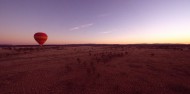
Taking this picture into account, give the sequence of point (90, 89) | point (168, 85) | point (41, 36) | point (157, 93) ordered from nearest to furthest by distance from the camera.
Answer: point (157, 93) → point (90, 89) → point (168, 85) → point (41, 36)

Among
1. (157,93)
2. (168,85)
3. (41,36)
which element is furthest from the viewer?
(41,36)

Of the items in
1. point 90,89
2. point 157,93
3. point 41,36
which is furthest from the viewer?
point 41,36

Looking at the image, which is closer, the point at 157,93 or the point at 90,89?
the point at 157,93

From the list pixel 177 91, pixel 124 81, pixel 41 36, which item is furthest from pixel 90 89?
pixel 41 36

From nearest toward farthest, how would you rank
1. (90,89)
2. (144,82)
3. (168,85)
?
(90,89), (168,85), (144,82)

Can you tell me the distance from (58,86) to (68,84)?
52 cm

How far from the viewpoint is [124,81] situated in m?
6.45

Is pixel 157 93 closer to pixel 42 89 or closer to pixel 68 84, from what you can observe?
pixel 68 84

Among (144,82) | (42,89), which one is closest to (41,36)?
(42,89)

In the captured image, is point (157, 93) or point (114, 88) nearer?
point (157, 93)

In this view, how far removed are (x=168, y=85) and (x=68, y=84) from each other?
5.27m

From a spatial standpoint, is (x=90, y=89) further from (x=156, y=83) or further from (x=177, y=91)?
(x=177, y=91)

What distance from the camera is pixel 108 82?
6340 millimetres

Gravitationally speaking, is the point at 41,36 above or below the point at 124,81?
above
